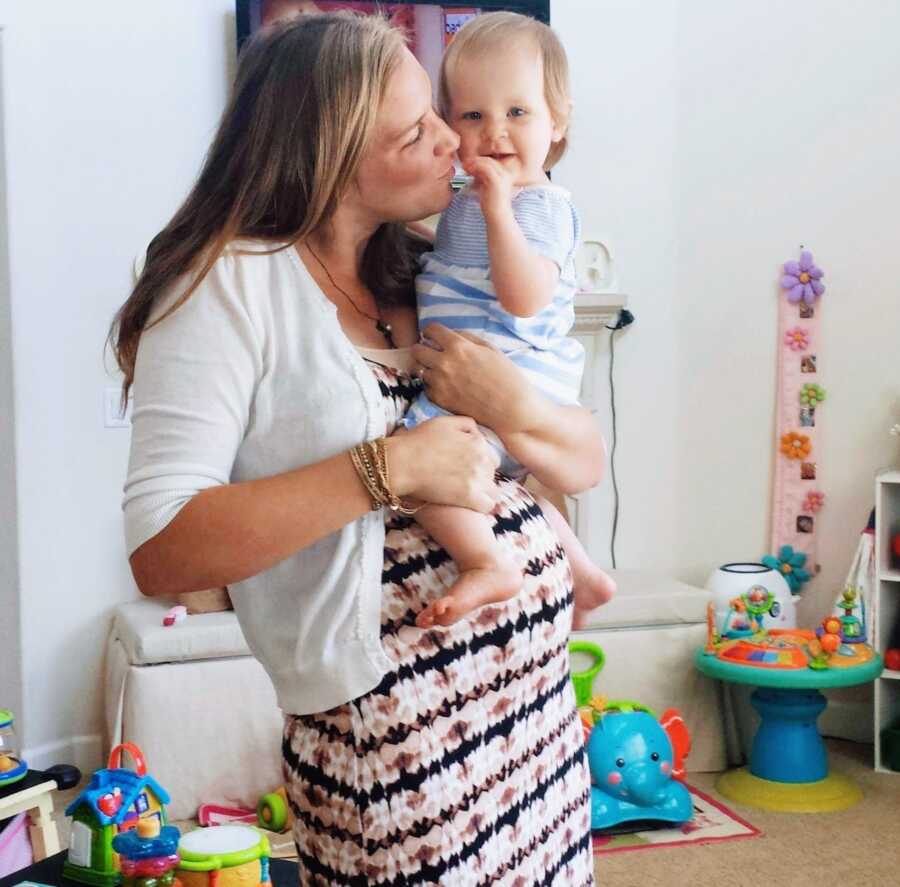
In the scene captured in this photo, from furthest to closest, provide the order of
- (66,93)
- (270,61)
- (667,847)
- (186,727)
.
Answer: (66,93)
(186,727)
(667,847)
(270,61)

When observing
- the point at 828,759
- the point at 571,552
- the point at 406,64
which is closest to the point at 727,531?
the point at 828,759

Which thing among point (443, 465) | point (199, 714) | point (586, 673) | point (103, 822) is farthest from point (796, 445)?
point (443, 465)

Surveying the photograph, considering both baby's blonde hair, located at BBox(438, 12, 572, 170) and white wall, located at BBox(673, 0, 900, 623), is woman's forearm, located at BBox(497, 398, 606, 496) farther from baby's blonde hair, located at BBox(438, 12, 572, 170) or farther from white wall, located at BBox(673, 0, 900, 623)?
white wall, located at BBox(673, 0, 900, 623)

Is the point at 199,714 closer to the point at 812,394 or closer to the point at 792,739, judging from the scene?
the point at 792,739

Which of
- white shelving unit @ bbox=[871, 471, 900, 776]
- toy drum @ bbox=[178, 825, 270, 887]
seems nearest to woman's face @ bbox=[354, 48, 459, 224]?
toy drum @ bbox=[178, 825, 270, 887]

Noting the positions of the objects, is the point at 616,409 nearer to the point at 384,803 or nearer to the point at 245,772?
the point at 245,772

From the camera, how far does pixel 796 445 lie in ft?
12.7

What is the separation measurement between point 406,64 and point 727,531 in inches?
124

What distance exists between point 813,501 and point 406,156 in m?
3.01

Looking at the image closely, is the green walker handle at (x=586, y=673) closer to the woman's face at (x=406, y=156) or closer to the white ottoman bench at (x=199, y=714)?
the white ottoman bench at (x=199, y=714)

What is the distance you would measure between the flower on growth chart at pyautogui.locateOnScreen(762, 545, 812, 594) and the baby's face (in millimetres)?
2707

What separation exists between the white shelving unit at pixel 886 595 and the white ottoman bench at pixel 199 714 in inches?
67.7

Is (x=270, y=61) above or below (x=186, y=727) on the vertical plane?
above

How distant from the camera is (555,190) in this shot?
139 cm
